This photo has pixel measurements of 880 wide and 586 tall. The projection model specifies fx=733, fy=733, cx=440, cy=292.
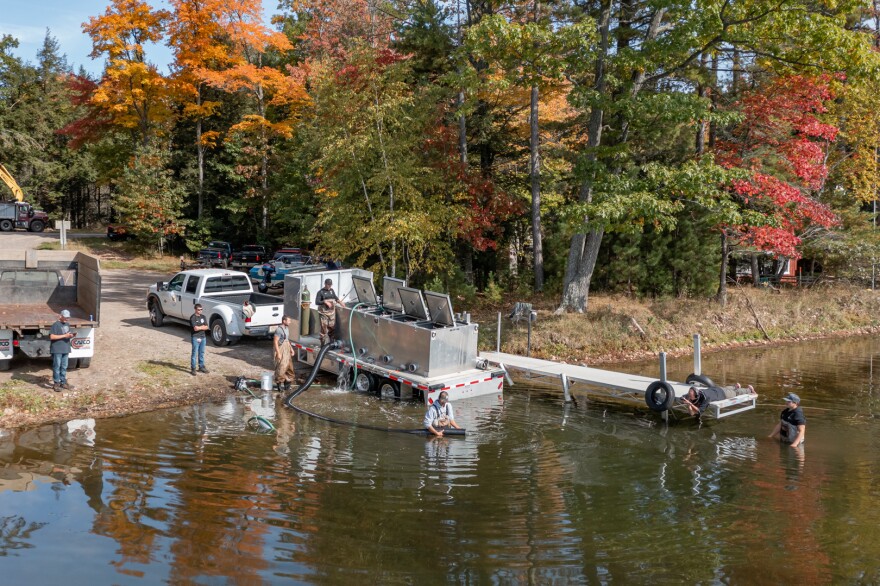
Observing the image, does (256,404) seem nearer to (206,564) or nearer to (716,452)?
(206,564)

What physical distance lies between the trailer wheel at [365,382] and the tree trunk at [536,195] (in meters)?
12.7

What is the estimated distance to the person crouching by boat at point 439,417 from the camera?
12.8 m

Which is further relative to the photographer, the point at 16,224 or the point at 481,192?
the point at 16,224

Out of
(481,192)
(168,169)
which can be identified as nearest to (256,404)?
(481,192)

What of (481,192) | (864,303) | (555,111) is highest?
(555,111)

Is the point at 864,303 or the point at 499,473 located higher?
the point at 864,303

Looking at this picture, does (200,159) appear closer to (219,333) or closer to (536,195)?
(536,195)

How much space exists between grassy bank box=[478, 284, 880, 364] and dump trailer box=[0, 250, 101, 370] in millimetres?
10199

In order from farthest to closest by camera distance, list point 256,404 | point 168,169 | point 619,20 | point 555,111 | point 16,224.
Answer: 1. point 16,224
2. point 168,169
3. point 555,111
4. point 619,20
5. point 256,404

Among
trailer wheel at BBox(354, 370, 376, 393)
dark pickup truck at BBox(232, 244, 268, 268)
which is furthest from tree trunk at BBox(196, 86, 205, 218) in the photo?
trailer wheel at BBox(354, 370, 376, 393)

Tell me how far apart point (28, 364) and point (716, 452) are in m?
14.2

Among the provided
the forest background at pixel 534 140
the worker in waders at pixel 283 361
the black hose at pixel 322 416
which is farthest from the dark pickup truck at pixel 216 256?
the worker in waders at pixel 283 361

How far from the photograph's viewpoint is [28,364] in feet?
52.7

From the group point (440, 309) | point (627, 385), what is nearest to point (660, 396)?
point (627, 385)
